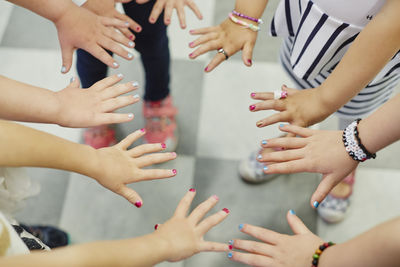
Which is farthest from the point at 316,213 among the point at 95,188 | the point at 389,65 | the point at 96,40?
the point at 96,40

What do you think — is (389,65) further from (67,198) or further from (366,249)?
(67,198)

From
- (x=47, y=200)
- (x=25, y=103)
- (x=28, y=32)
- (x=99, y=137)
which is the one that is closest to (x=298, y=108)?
(x=25, y=103)

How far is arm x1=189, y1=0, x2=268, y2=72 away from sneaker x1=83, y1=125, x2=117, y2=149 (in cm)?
49

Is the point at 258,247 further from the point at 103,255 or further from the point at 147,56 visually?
the point at 147,56

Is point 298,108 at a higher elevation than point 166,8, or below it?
below

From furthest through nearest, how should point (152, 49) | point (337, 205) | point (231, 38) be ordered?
point (337, 205) < point (152, 49) < point (231, 38)

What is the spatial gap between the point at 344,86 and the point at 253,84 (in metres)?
0.62

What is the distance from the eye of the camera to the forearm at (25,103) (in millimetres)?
652

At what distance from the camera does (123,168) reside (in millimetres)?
712

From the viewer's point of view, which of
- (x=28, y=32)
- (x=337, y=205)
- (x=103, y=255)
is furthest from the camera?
(x=28, y=32)

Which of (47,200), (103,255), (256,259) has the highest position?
(103,255)

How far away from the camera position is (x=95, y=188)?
117cm

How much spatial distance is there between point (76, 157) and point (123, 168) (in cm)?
9

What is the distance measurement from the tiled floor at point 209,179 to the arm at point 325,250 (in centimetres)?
39
